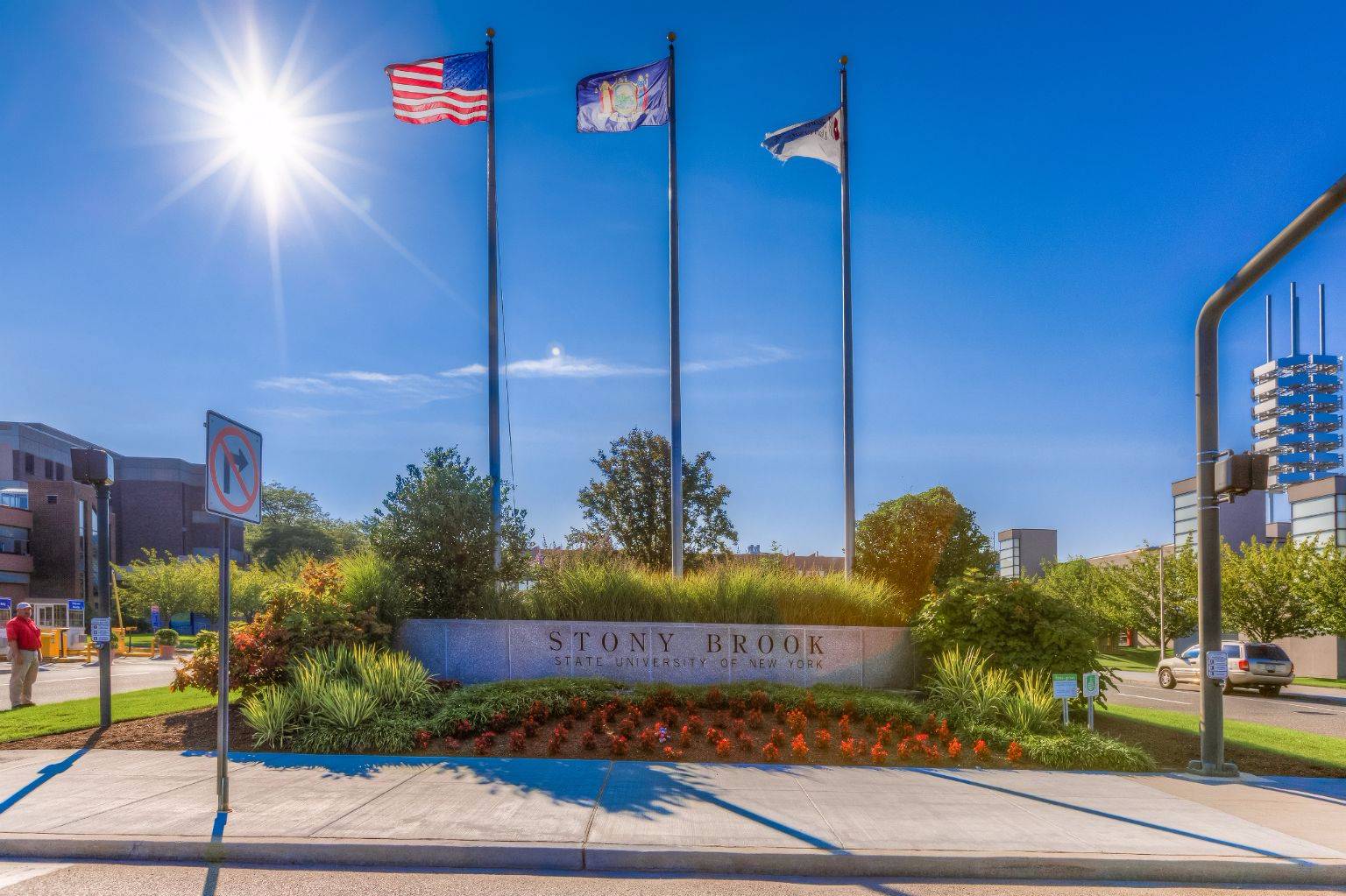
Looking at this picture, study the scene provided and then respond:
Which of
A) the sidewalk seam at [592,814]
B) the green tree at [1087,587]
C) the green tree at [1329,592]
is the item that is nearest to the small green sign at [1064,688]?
the sidewalk seam at [592,814]

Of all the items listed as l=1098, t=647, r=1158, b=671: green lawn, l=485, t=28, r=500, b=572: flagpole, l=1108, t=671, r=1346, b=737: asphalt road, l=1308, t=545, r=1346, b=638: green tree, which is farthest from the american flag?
l=1098, t=647, r=1158, b=671: green lawn

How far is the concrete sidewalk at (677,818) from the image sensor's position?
655 centimetres

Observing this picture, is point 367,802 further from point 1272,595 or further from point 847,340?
point 1272,595

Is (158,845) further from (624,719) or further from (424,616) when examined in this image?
(424,616)

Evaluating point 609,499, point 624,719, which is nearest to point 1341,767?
point 624,719

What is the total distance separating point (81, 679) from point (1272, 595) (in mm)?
38559

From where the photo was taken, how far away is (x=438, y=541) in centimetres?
1413

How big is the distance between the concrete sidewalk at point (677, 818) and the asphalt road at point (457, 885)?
0.13m

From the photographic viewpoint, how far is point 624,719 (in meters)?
10.5

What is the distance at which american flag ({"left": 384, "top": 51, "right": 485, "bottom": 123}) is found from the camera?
722 inches

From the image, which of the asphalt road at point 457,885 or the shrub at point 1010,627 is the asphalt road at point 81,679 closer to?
the asphalt road at point 457,885

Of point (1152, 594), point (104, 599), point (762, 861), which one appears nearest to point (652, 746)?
point (762, 861)

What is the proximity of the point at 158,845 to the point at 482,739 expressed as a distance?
3708mm

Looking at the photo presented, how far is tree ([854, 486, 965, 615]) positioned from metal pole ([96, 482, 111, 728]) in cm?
2177
